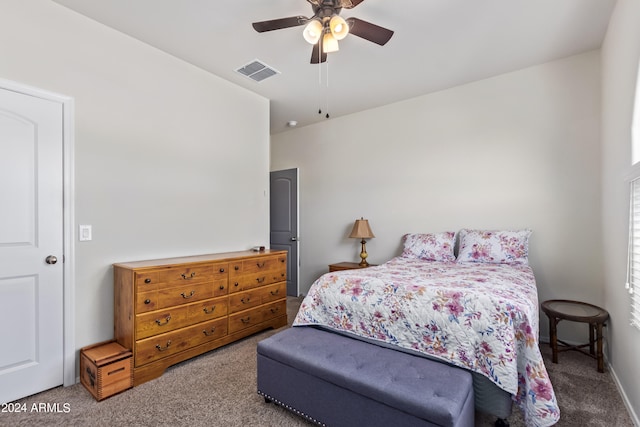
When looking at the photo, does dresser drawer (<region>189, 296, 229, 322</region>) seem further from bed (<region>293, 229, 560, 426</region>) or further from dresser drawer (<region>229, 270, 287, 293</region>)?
bed (<region>293, 229, 560, 426</region>)

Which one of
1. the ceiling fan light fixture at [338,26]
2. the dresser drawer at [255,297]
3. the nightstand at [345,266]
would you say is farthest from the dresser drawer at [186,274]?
the ceiling fan light fixture at [338,26]

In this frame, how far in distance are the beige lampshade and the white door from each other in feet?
9.98

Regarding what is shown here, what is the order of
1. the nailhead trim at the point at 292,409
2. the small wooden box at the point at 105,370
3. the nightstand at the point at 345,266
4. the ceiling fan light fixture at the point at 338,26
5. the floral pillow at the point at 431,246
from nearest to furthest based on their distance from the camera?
the nailhead trim at the point at 292,409 < the ceiling fan light fixture at the point at 338,26 < the small wooden box at the point at 105,370 < the floral pillow at the point at 431,246 < the nightstand at the point at 345,266

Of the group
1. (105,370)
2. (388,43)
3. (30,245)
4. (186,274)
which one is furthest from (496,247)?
(30,245)

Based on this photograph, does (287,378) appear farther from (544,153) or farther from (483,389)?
(544,153)

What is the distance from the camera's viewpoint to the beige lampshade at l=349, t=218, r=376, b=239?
4.13m

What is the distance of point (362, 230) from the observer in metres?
4.16

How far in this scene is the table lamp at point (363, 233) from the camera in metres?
4.13

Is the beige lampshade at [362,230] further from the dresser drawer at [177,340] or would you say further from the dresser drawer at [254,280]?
the dresser drawer at [177,340]

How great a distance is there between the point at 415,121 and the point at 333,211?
5.70 ft

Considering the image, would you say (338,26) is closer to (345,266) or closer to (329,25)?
(329,25)

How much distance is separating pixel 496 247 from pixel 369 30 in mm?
2355

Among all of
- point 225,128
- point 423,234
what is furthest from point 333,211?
point 225,128

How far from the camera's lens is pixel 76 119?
2389mm
